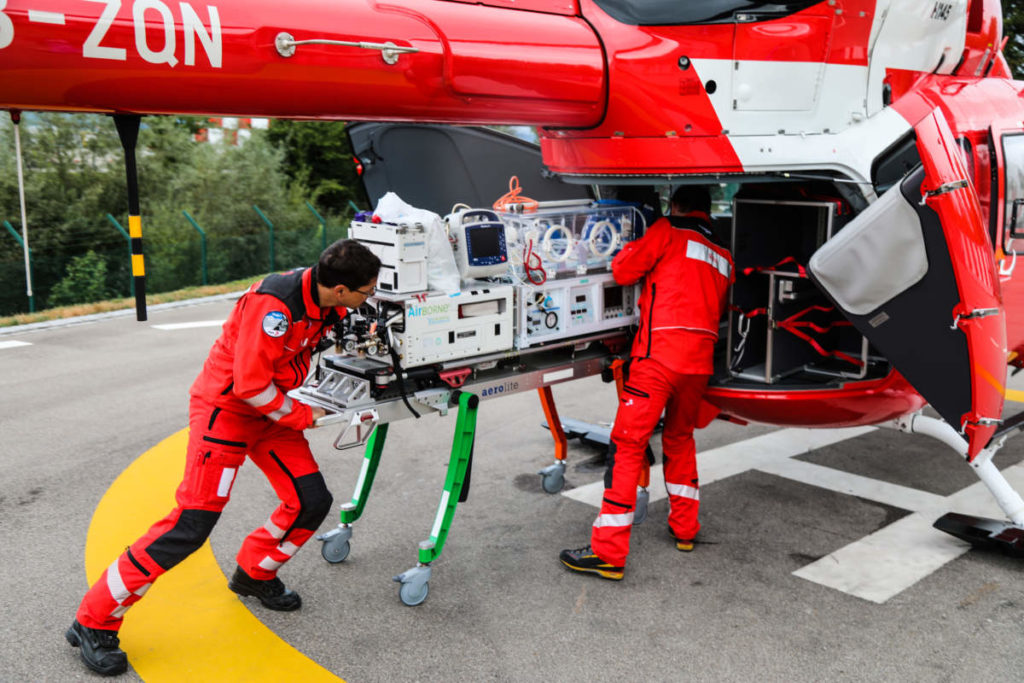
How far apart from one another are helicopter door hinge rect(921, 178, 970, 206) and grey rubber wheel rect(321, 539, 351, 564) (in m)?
3.51

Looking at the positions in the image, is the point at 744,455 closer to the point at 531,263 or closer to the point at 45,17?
the point at 531,263

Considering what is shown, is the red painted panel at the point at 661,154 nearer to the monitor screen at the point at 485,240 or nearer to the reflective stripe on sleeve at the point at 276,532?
the monitor screen at the point at 485,240

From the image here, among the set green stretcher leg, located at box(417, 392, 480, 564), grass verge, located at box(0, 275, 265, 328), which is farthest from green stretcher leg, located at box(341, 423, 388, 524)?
grass verge, located at box(0, 275, 265, 328)

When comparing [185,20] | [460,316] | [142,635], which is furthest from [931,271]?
[142,635]

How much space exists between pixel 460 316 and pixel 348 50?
1.40 m

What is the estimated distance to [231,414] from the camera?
407 centimetres

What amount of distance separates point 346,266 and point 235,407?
0.82 meters

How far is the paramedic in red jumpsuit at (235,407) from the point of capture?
393 centimetres

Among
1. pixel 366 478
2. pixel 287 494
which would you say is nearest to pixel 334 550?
pixel 366 478

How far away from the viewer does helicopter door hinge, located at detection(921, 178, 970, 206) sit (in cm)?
431

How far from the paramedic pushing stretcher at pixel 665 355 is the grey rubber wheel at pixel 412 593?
33.6 inches

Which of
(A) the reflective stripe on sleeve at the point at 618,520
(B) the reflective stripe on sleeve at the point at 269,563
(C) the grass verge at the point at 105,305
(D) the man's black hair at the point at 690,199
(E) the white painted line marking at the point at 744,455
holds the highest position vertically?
(D) the man's black hair at the point at 690,199

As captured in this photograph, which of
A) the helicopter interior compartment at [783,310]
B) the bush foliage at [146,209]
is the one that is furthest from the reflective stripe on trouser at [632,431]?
the bush foliage at [146,209]

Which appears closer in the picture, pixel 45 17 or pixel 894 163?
pixel 45 17
